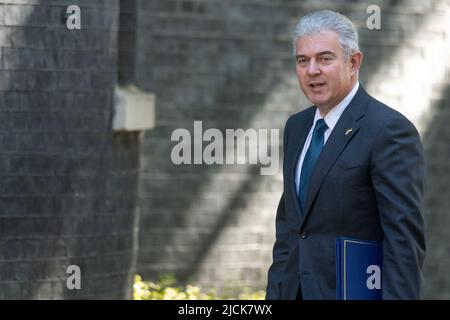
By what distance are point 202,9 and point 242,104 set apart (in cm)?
86

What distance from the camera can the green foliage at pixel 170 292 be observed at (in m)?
8.78

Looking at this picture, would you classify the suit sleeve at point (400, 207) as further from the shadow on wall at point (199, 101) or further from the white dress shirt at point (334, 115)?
the shadow on wall at point (199, 101)

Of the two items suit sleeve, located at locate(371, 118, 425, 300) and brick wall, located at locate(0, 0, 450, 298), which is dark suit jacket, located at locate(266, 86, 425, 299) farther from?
brick wall, located at locate(0, 0, 450, 298)

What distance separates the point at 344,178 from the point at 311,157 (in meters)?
0.24

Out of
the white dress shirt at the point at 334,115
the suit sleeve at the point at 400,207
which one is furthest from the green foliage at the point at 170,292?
the suit sleeve at the point at 400,207

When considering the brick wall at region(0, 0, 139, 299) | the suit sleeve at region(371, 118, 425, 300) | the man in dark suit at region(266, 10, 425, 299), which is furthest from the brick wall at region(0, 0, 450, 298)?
the suit sleeve at region(371, 118, 425, 300)

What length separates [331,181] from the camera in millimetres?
4648

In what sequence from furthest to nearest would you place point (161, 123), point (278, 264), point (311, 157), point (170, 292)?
point (161, 123) < point (170, 292) < point (278, 264) < point (311, 157)

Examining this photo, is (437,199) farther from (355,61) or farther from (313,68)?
(313,68)

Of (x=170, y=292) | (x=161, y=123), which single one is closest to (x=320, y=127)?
(x=170, y=292)

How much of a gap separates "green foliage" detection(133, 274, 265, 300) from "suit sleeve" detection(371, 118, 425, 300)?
4202 millimetres

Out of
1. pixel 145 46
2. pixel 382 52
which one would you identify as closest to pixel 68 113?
pixel 145 46

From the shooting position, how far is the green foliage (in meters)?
8.78

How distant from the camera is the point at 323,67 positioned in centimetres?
469
